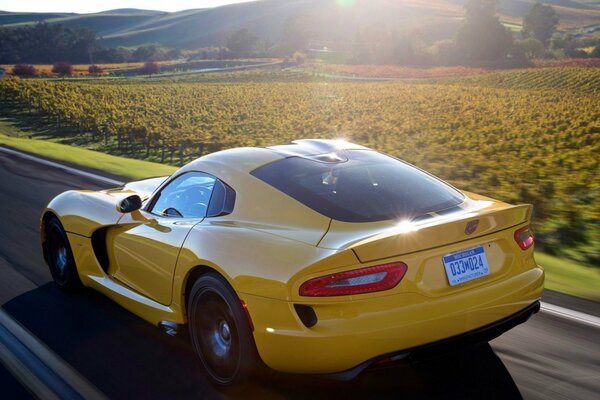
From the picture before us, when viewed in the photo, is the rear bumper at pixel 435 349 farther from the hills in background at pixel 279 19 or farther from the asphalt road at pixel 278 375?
the hills in background at pixel 279 19

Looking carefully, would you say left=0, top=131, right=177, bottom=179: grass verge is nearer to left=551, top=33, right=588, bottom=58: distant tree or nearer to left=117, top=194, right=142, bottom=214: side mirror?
left=117, top=194, right=142, bottom=214: side mirror

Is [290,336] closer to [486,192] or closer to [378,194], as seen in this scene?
[378,194]

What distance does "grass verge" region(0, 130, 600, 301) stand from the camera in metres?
5.82

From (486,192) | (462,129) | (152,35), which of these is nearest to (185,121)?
(462,129)

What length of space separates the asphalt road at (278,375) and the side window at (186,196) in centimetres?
90

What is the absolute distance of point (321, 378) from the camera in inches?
131

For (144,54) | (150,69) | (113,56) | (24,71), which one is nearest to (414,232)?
(24,71)

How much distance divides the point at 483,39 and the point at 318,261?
9141cm

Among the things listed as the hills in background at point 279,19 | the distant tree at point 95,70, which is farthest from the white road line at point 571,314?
the hills in background at point 279,19

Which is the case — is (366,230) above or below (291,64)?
above

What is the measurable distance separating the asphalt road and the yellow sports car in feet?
0.84

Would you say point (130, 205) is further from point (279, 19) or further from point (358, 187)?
point (279, 19)

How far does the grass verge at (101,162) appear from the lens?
13.3 m

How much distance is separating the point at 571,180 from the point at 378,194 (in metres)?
9.07
